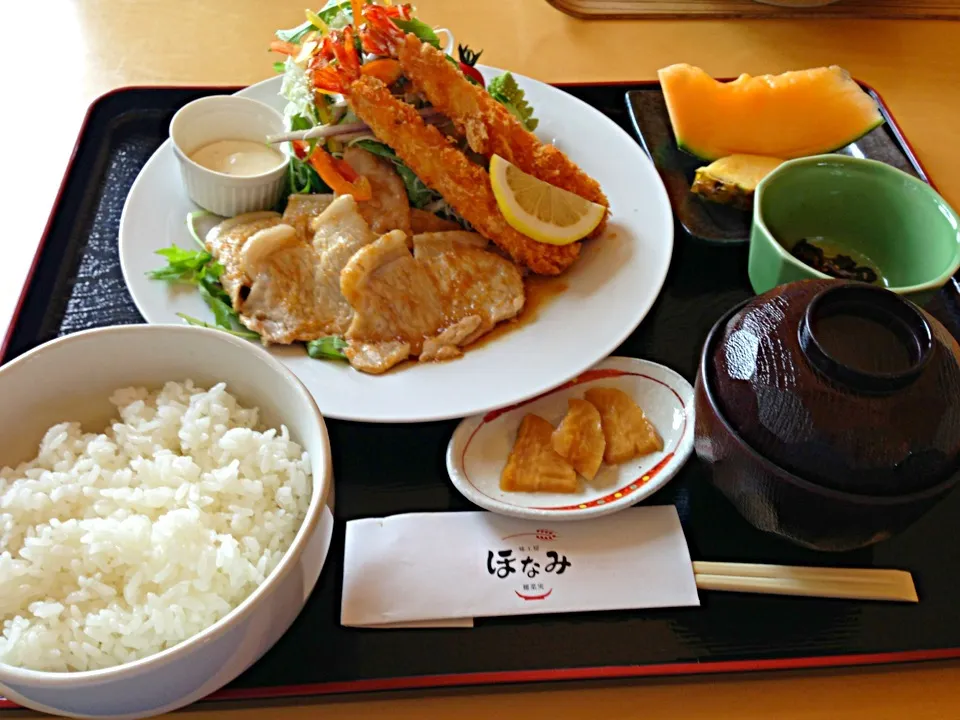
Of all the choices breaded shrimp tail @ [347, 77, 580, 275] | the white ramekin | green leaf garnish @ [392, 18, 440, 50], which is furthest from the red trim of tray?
green leaf garnish @ [392, 18, 440, 50]

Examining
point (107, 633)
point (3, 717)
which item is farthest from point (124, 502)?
point (3, 717)

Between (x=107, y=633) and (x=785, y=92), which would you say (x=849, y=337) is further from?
(x=785, y=92)

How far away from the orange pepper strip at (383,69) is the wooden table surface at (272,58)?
0.76 metres

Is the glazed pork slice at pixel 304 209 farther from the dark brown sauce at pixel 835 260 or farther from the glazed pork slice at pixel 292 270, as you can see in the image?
the dark brown sauce at pixel 835 260

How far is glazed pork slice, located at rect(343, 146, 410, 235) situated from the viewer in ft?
5.84

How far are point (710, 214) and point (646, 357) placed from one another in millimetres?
494

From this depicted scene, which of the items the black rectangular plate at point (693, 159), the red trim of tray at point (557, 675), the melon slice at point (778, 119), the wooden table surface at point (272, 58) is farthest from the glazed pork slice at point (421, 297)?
the wooden table surface at point (272, 58)

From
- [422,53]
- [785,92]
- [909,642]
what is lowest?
[909,642]

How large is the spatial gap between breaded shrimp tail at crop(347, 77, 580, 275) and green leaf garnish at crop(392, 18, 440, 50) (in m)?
0.23

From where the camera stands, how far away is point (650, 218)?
1.80 m

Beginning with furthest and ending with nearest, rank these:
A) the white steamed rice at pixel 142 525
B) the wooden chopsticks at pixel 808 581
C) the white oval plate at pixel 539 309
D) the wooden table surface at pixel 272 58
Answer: the wooden table surface at pixel 272 58 < the white oval plate at pixel 539 309 < the wooden chopsticks at pixel 808 581 < the white steamed rice at pixel 142 525

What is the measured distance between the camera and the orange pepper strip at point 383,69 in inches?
71.2

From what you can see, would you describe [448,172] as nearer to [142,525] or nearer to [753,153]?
[753,153]

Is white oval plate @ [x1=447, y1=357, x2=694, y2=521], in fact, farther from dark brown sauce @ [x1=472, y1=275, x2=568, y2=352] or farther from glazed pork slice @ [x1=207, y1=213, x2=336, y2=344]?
glazed pork slice @ [x1=207, y1=213, x2=336, y2=344]
